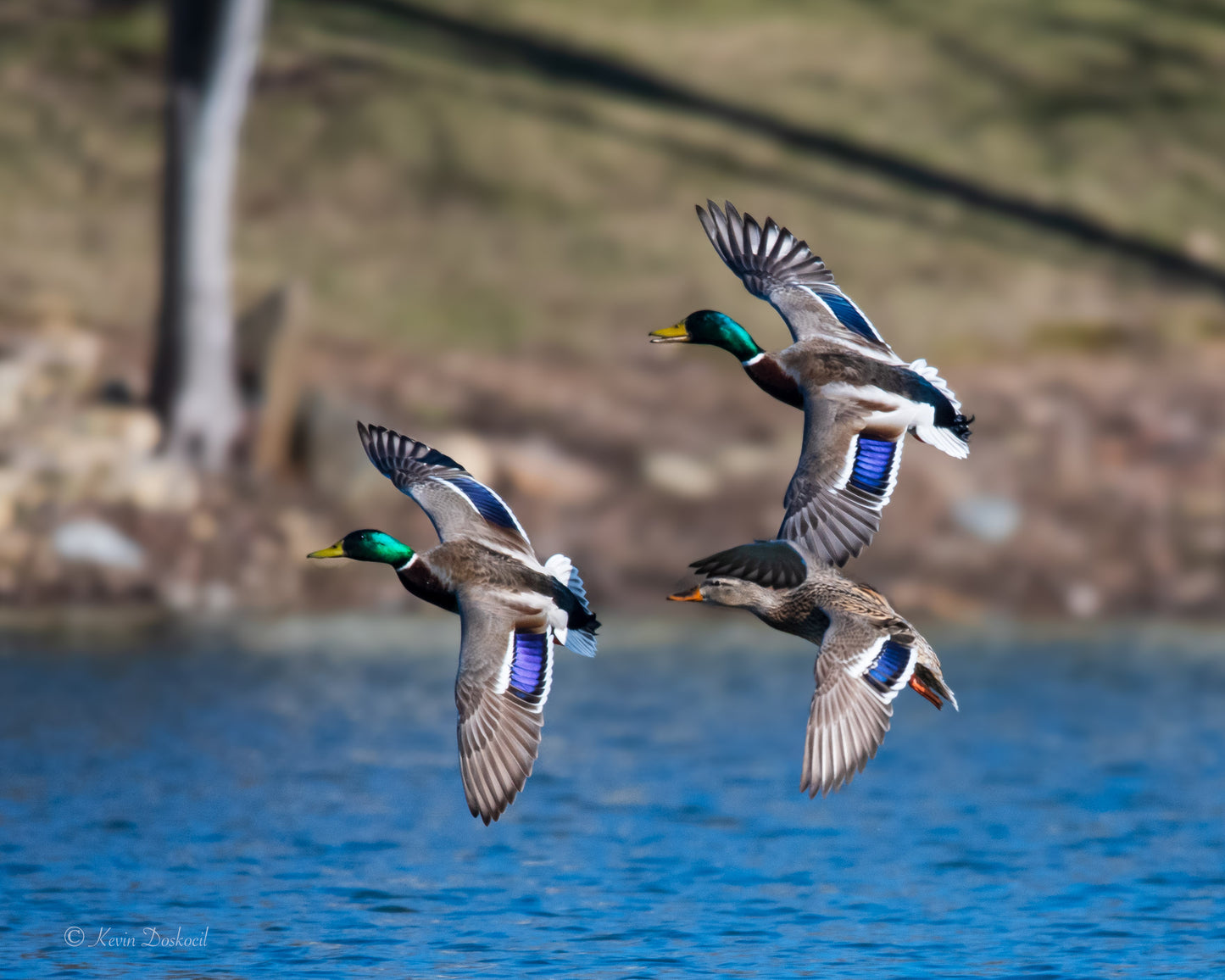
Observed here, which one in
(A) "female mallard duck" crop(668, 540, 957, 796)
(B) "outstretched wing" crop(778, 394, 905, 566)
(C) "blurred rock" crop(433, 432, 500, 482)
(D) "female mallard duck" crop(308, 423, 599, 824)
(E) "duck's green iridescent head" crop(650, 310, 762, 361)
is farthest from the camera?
(C) "blurred rock" crop(433, 432, 500, 482)

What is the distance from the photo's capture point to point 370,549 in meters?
11.2

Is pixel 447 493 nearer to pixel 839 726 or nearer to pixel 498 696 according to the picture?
pixel 498 696

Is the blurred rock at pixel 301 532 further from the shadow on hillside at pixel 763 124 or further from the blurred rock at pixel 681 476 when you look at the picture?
the shadow on hillside at pixel 763 124

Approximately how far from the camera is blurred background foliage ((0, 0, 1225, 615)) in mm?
24391

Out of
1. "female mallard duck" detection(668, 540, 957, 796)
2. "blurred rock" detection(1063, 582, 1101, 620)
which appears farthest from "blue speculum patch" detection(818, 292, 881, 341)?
"blurred rock" detection(1063, 582, 1101, 620)

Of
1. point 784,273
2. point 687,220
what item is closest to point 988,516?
point 687,220

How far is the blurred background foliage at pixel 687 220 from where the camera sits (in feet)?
80.0

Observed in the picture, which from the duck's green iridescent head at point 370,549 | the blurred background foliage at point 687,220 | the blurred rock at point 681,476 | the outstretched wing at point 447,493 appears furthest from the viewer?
the blurred background foliage at point 687,220

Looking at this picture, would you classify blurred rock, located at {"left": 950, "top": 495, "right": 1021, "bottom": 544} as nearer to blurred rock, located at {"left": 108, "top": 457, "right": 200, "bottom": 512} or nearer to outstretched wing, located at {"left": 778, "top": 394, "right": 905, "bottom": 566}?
blurred rock, located at {"left": 108, "top": 457, "right": 200, "bottom": 512}

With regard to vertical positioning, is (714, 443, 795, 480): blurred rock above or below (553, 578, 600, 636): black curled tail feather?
above

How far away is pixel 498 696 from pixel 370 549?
123cm

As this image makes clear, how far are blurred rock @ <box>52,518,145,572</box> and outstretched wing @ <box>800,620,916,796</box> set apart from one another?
13.6 m

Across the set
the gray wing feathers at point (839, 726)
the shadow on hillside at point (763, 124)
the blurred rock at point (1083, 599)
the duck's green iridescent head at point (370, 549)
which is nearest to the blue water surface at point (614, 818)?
the blurred rock at point (1083, 599)

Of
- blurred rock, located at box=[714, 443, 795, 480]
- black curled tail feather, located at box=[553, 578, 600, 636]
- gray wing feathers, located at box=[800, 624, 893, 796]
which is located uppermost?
blurred rock, located at box=[714, 443, 795, 480]
